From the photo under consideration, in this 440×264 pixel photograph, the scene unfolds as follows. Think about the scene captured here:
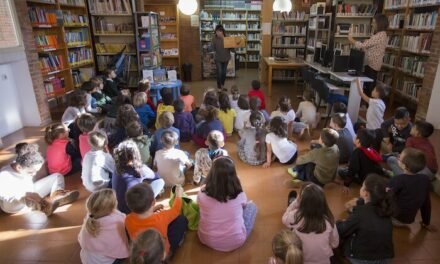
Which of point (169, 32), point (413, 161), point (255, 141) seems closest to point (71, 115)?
point (255, 141)

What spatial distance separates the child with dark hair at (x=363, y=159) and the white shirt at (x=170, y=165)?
5.69 ft

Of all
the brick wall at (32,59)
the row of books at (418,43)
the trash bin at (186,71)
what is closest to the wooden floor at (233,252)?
the brick wall at (32,59)

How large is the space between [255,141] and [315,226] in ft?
6.21

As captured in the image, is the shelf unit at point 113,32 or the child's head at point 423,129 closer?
the child's head at point 423,129

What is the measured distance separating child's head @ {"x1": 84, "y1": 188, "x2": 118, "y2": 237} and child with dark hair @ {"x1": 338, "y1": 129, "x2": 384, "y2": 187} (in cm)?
235

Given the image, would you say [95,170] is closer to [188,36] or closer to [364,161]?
[364,161]

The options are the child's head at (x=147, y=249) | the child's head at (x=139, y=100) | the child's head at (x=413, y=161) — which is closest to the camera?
the child's head at (x=147, y=249)

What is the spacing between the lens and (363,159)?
3.00 m

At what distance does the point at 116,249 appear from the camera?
1981mm

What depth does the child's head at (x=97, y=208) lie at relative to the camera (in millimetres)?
1868

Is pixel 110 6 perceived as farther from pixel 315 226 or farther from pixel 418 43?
pixel 315 226

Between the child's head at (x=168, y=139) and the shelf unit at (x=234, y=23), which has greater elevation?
the shelf unit at (x=234, y=23)

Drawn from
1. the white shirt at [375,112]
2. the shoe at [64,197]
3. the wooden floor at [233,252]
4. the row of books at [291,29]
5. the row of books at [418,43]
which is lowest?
the wooden floor at [233,252]

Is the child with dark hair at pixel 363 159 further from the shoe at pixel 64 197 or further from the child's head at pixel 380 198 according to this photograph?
the shoe at pixel 64 197
